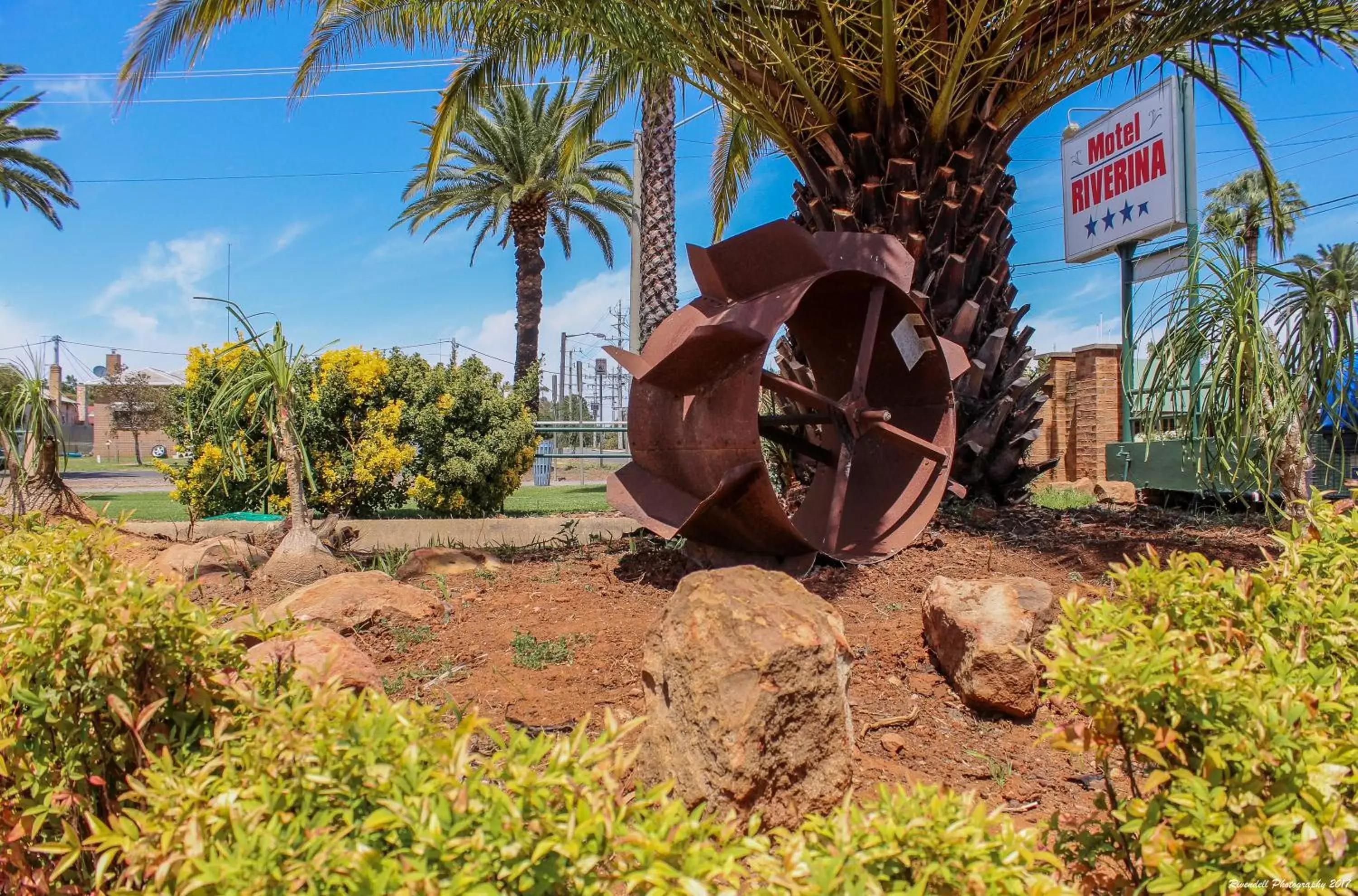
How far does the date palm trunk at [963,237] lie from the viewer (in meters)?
6.24

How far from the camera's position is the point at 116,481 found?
974 inches

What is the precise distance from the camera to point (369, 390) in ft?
32.6

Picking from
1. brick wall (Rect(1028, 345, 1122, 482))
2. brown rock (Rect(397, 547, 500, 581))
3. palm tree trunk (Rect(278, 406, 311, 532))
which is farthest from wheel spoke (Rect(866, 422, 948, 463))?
brick wall (Rect(1028, 345, 1122, 482))

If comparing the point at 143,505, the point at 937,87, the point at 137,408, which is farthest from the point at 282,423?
the point at 137,408

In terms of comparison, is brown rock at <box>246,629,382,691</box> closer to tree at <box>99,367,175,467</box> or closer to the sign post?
the sign post

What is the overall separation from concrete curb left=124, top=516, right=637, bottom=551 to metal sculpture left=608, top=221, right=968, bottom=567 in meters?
2.57

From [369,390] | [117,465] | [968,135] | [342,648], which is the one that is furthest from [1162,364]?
[117,465]

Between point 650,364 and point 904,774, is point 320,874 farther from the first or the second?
point 650,364

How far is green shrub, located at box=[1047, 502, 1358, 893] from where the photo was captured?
1.31m

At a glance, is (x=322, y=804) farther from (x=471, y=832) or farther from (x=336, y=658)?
(x=336, y=658)

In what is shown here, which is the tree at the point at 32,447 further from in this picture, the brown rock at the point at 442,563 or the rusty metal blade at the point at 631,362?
the rusty metal blade at the point at 631,362

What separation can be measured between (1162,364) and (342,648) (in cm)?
442

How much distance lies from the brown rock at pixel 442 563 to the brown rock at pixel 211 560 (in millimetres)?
903

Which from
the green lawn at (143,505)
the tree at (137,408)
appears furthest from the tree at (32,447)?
the tree at (137,408)
